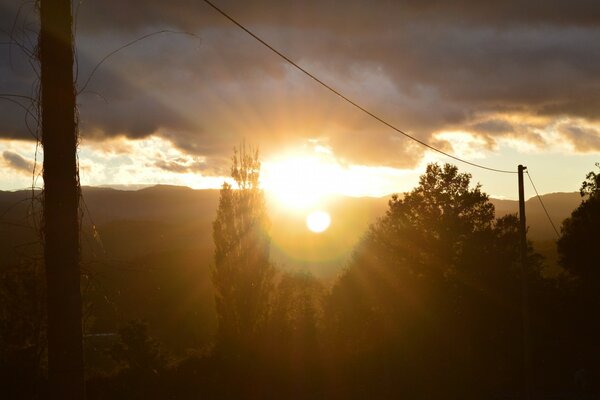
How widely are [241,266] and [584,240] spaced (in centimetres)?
2342

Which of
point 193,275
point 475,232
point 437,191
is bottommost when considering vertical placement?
point 193,275

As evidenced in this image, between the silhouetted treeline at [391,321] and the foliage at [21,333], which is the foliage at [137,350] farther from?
the foliage at [21,333]

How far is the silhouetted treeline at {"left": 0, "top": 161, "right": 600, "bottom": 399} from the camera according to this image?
Result: 22469 millimetres

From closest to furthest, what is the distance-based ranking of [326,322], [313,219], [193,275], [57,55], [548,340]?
[57,55]
[548,340]
[326,322]
[193,275]
[313,219]

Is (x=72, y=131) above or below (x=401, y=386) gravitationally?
above

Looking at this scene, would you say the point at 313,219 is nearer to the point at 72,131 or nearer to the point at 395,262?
the point at 395,262

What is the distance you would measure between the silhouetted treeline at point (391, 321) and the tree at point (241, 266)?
60 millimetres

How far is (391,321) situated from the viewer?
1335 inches

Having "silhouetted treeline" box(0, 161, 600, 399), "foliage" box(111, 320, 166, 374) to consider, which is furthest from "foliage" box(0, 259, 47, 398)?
"foliage" box(111, 320, 166, 374)

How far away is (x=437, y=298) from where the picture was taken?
34.2 meters

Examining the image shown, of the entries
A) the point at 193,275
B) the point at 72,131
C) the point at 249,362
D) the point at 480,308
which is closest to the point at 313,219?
the point at 193,275

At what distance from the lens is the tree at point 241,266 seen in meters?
27.8

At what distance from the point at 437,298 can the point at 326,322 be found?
23.7ft

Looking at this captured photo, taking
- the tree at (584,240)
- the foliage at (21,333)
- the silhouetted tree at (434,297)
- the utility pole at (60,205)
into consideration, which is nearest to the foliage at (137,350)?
the foliage at (21,333)
